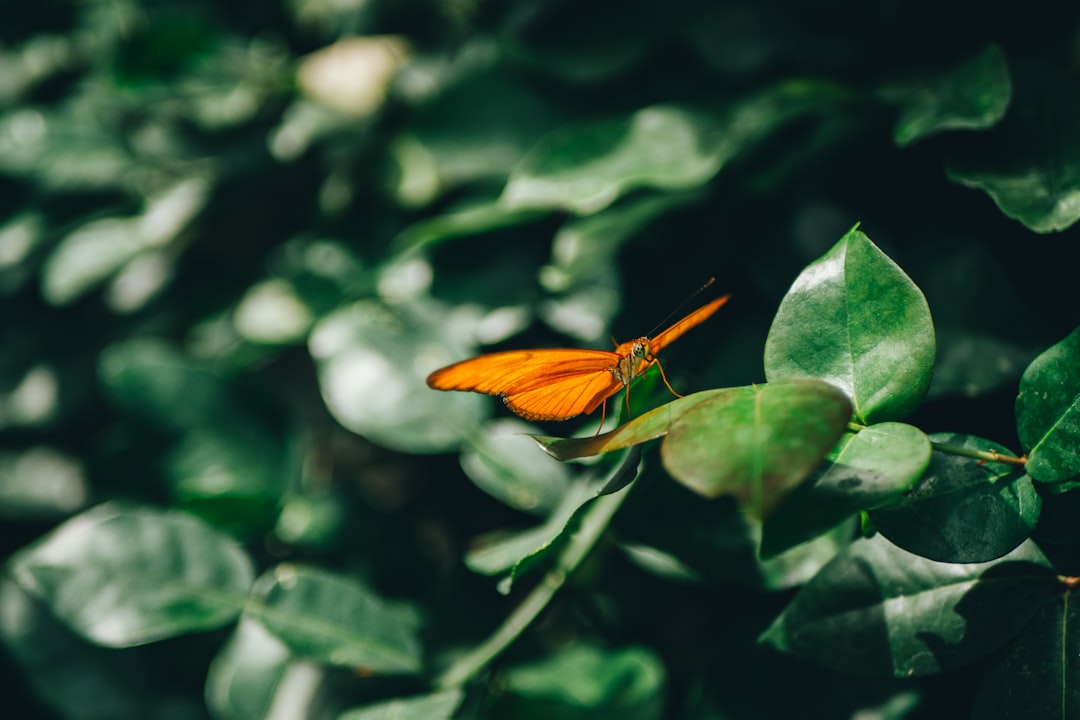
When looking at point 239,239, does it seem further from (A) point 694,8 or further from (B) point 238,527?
(A) point 694,8

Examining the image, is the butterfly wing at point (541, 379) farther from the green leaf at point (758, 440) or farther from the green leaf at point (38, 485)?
the green leaf at point (38, 485)

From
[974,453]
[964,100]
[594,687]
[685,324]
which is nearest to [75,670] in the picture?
[594,687]

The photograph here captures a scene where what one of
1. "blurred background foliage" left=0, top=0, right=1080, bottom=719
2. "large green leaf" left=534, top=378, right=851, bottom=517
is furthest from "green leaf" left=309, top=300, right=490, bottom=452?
"large green leaf" left=534, top=378, right=851, bottom=517

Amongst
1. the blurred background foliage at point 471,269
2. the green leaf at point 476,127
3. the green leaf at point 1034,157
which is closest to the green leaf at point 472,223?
the blurred background foliage at point 471,269

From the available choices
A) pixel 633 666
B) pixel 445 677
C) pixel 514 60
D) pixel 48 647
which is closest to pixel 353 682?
pixel 445 677

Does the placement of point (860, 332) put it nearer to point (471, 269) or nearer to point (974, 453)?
point (974, 453)

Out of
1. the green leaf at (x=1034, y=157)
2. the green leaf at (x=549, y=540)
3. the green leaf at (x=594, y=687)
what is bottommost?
the green leaf at (x=594, y=687)
